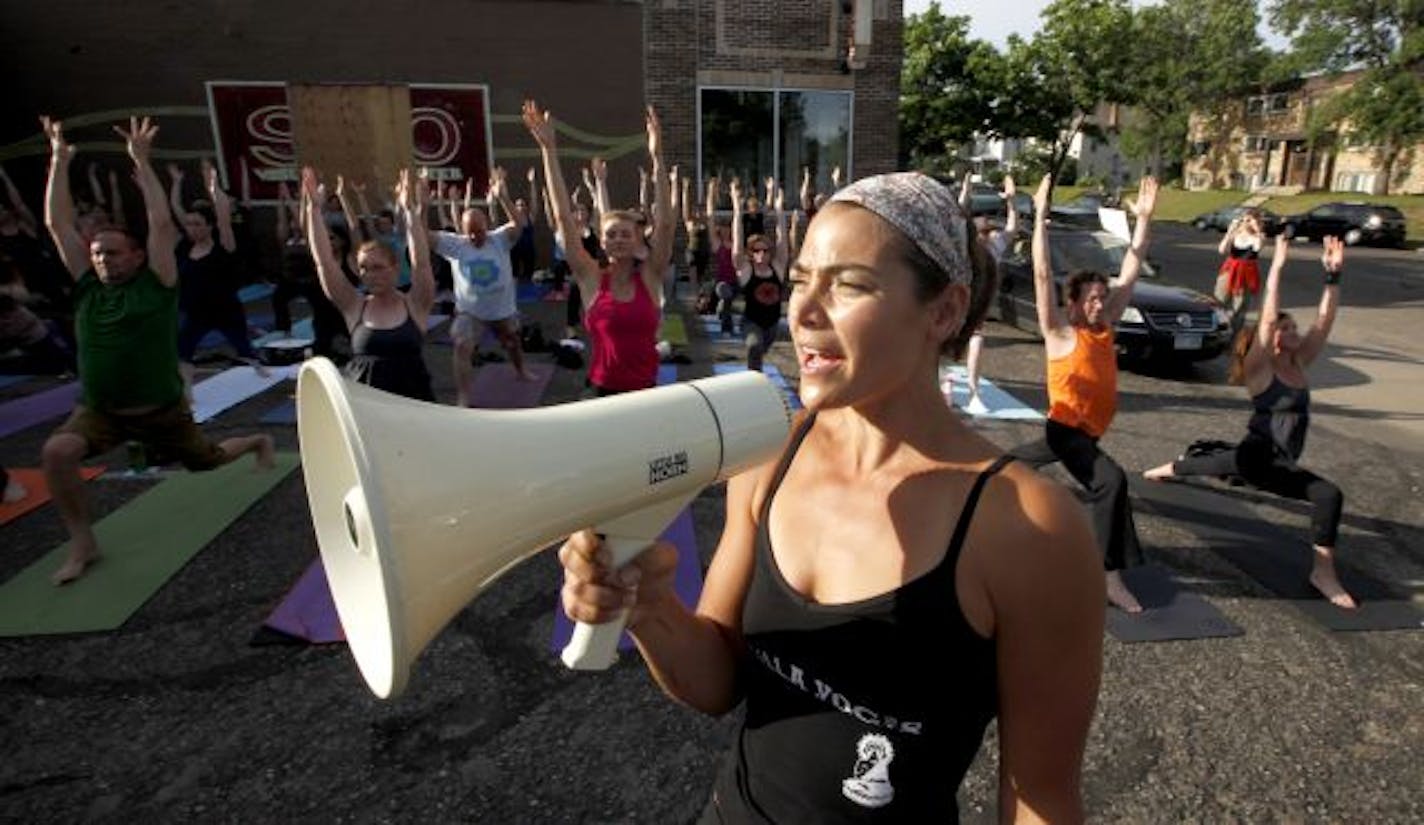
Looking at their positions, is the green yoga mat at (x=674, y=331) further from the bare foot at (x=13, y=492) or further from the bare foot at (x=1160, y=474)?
the bare foot at (x=13, y=492)

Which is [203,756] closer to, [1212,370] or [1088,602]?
[1088,602]

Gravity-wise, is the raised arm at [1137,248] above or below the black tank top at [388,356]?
above

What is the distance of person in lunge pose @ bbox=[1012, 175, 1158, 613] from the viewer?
14.5 feet

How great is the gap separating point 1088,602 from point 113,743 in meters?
3.88

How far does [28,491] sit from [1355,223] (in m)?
36.6

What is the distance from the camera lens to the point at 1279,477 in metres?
4.80

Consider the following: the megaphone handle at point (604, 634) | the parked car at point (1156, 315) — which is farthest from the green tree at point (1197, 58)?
the megaphone handle at point (604, 634)

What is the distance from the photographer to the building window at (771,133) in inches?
671

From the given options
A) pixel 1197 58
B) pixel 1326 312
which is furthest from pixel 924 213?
pixel 1197 58

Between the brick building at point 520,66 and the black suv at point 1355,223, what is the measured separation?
61.4ft

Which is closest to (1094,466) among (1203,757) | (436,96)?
(1203,757)

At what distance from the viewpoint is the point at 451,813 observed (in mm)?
2959

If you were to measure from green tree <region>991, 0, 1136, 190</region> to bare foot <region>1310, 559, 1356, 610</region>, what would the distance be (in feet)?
94.2

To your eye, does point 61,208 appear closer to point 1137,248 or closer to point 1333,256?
point 1137,248
